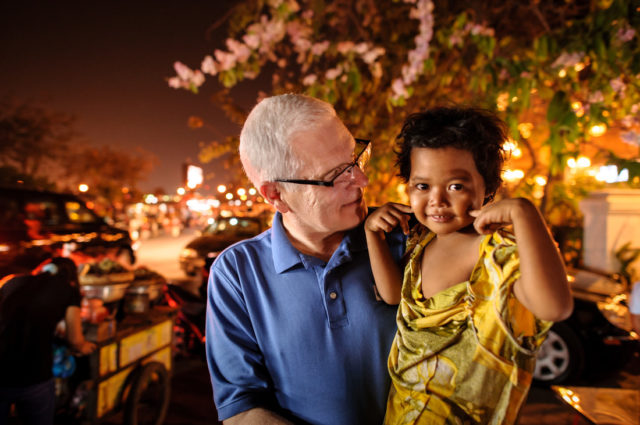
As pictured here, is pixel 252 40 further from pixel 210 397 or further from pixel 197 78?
pixel 210 397

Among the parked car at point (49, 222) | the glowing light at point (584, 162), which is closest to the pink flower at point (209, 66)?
the parked car at point (49, 222)

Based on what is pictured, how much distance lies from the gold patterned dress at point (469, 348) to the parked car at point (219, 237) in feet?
29.5

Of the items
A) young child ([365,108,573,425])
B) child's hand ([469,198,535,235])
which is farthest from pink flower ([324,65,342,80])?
child's hand ([469,198,535,235])

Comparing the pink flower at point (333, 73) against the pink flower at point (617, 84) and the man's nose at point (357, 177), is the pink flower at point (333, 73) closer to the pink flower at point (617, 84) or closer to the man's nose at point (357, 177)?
the pink flower at point (617, 84)

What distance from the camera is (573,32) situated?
364 cm

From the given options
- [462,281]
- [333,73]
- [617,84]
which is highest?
[333,73]

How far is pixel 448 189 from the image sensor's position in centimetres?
Result: 153

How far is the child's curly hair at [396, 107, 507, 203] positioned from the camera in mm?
1561

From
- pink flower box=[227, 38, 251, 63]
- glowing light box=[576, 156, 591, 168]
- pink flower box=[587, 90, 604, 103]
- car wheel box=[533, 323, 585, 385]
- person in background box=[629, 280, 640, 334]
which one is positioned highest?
pink flower box=[227, 38, 251, 63]

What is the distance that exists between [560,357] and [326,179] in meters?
4.61

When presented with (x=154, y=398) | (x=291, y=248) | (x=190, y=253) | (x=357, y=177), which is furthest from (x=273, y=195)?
(x=190, y=253)

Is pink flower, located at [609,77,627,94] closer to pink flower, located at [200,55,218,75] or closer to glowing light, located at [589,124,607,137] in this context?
glowing light, located at [589,124,607,137]

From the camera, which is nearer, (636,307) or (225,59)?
(636,307)

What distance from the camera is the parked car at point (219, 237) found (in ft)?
35.3
